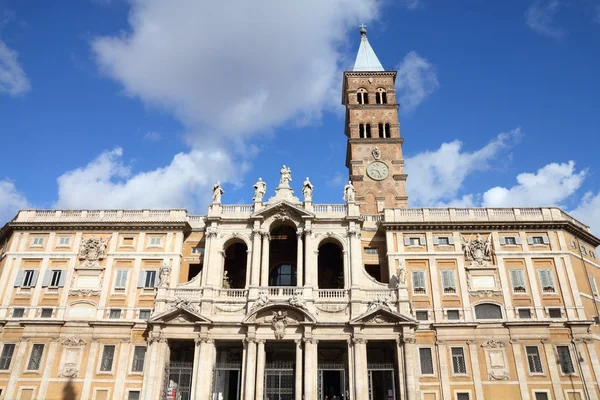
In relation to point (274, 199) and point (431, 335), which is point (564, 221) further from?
point (274, 199)

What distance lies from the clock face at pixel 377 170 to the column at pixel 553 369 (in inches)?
868

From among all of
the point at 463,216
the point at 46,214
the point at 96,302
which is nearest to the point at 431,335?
the point at 463,216

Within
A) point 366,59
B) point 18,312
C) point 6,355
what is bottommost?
point 6,355

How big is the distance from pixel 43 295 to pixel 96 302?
447 centimetres

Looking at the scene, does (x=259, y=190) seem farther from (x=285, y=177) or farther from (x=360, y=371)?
(x=360, y=371)

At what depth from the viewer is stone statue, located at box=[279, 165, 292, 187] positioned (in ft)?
134

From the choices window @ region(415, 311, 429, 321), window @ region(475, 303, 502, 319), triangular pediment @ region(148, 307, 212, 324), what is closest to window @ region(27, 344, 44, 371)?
triangular pediment @ region(148, 307, 212, 324)

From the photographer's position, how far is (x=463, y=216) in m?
40.7

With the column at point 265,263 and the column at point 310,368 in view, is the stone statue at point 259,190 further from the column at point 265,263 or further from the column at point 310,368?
the column at point 310,368

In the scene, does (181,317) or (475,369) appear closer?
(475,369)

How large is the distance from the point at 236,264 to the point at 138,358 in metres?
10.9

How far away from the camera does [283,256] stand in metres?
41.8

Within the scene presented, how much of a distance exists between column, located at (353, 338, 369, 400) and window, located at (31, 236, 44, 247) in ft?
90.8

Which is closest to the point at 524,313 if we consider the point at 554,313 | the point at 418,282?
the point at 554,313
